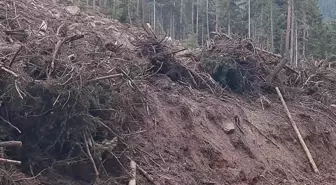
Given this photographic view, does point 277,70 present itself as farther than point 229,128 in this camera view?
Yes

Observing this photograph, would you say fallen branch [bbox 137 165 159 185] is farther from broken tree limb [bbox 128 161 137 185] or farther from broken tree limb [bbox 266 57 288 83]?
broken tree limb [bbox 266 57 288 83]

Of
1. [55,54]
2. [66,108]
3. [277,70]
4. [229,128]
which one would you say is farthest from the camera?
[277,70]

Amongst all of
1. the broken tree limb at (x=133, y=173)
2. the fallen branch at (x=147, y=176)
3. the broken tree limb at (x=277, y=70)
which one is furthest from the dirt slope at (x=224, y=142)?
the broken tree limb at (x=277, y=70)

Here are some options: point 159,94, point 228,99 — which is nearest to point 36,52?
point 159,94

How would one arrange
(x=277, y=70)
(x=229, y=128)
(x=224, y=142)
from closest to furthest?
1. (x=224, y=142)
2. (x=229, y=128)
3. (x=277, y=70)

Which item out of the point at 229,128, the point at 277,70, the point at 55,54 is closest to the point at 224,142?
the point at 229,128

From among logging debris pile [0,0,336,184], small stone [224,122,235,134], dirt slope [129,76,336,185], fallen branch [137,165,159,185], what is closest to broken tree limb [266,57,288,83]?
dirt slope [129,76,336,185]

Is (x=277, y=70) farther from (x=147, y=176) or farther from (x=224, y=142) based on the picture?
(x=147, y=176)

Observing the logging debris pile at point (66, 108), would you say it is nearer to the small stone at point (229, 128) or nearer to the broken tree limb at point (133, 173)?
the broken tree limb at point (133, 173)

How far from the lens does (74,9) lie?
1573cm

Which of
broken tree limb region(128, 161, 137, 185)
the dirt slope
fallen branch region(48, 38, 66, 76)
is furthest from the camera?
the dirt slope

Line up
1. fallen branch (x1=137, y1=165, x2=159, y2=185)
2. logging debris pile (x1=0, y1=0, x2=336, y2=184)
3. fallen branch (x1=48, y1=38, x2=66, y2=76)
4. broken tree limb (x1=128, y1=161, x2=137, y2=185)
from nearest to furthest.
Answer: logging debris pile (x1=0, y1=0, x2=336, y2=184) → fallen branch (x1=48, y1=38, x2=66, y2=76) → broken tree limb (x1=128, y1=161, x2=137, y2=185) → fallen branch (x1=137, y1=165, x2=159, y2=185)

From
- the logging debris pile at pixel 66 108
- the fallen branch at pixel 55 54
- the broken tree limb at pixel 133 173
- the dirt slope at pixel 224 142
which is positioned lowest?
the dirt slope at pixel 224 142

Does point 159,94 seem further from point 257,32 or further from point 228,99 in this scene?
point 257,32
